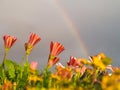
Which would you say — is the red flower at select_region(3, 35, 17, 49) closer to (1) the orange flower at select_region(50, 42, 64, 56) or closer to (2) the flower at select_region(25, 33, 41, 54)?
(2) the flower at select_region(25, 33, 41, 54)

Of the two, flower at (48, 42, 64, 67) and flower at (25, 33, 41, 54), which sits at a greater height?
flower at (25, 33, 41, 54)

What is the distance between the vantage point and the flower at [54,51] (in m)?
4.70

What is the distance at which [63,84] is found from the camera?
87.2 inches

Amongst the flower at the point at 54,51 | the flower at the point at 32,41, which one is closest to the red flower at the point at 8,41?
the flower at the point at 32,41

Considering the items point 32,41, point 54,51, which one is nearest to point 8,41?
point 32,41

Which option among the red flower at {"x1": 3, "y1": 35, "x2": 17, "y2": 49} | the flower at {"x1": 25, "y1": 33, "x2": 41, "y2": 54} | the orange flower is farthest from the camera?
the red flower at {"x1": 3, "y1": 35, "x2": 17, "y2": 49}

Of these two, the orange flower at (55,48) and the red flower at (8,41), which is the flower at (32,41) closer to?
the red flower at (8,41)

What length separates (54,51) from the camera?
15.6ft

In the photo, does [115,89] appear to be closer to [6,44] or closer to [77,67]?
[77,67]

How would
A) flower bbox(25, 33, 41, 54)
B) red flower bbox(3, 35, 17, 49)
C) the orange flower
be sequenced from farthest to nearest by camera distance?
red flower bbox(3, 35, 17, 49) < flower bbox(25, 33, 41, 54) < the orange flower

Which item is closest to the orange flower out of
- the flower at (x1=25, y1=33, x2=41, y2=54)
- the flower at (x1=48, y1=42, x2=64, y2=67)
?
the flower at (x1=48, y1=42, x2=64, y2=67)

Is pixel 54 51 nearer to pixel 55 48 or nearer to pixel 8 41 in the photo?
pixel 55 48

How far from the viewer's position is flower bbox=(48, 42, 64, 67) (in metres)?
4.70

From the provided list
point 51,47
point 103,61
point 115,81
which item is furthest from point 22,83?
point 115,81
